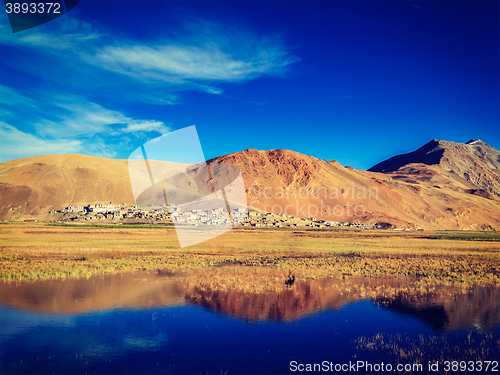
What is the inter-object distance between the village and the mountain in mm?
9813

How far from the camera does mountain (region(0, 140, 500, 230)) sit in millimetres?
124312

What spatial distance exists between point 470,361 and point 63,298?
19462 millimetres

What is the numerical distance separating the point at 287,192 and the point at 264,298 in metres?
123

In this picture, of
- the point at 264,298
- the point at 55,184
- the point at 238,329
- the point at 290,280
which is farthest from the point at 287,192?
the point at 238,329

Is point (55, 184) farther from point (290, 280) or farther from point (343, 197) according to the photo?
point (290, 280)

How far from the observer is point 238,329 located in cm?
1437

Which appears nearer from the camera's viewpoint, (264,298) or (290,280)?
(264,298)

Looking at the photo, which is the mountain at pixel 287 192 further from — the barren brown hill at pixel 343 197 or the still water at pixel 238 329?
the still water at pixel 238 329

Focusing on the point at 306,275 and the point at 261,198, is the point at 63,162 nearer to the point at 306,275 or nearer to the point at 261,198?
the point at 261,198

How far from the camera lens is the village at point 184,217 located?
102062 mm

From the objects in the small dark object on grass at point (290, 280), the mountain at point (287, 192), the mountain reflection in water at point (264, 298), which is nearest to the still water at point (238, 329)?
the mountain reflection in water at point (264, 298)

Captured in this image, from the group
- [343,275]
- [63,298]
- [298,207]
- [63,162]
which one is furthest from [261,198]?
[63,298]

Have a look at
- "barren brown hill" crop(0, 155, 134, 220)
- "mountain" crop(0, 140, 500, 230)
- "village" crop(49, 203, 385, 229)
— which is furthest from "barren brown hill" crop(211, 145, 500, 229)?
"barren brown hill" crop(0, 155, 134, 220)

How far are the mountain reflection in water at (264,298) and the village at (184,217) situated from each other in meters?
80.3
